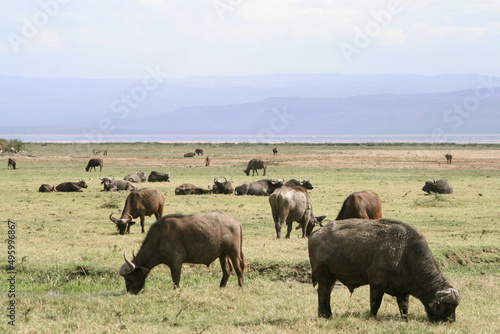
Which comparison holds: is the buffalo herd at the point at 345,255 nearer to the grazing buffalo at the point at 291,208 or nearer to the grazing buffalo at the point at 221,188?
the grazing buffalo at the point at 291,208

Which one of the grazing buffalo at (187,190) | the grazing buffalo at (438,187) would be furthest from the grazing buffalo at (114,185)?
the grazing buffalo at (438,187)

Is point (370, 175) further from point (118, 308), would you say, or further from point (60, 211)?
point (118, 308)

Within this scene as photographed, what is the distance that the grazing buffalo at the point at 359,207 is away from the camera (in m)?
17.0

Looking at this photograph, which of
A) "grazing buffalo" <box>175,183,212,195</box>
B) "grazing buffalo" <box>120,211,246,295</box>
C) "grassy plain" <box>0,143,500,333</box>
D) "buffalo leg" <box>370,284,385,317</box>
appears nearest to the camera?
"buffalo leg" <box>370,284,385,317</box>

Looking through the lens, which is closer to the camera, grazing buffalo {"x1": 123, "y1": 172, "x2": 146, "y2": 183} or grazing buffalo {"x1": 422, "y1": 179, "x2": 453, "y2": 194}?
grazing buffalo {"x1": 422, "y1": 179, "x2": 453, "y2": 194}

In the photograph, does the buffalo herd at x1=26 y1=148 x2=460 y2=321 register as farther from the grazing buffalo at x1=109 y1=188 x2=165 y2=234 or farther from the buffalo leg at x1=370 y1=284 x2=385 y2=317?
the grazing buffalo at x1=109 y1=188 x2=165 y2=234

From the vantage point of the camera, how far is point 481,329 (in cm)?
977

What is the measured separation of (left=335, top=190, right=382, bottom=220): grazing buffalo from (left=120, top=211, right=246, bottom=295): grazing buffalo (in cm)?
537

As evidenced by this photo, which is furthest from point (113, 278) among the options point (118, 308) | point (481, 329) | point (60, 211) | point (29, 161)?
point (29, 161)

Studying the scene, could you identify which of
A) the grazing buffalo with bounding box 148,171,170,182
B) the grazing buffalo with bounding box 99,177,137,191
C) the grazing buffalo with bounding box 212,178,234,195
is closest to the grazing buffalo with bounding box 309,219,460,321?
the grazing buffalo with bounding box 212,178,234,195

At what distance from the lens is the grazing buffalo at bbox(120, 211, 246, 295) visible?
1227 centimetres

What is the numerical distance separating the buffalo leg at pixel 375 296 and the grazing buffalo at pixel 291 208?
27.3 ft

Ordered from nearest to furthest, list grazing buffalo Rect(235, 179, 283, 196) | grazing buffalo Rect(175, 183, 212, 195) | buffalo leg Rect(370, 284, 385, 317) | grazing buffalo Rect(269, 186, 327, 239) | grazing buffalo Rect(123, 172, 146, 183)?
buffalo leg Rect(370, 284, 385, 317)
grazing buffalo Rect(269, 186, 327, 239)
grazing buffalo Rect(175, 183, 212, 195)
grazing buffalo Rect(235, 179, 283, 196)
grazing buffalo Rect(123, 172, 146, 183)

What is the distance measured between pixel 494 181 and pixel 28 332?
113 feet
